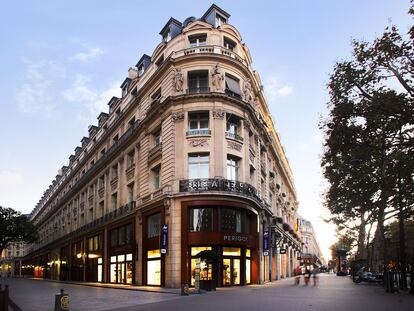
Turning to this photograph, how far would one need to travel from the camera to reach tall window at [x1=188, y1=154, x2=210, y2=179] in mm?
32781

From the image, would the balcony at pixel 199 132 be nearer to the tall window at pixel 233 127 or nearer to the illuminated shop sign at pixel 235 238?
the tall window at pixel 233 127

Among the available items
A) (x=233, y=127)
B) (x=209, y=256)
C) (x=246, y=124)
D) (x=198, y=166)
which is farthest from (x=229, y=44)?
(x=209, y=256)

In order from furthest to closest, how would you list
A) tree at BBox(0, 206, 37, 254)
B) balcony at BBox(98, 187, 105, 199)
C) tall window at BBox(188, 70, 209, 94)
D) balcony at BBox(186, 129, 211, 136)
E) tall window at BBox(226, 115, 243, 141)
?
1. tree at BBox(0, 206, 37, 254)
2. balcony at BBox(98, 187, 105, 199)
3. tall window at BBox(188, 70, 209, 94)
4. tall window at BBox(226, 115, 243, 141)
5. balcony at BBox(186, 129, 211, 136)

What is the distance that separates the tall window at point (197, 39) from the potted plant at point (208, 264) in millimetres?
16767

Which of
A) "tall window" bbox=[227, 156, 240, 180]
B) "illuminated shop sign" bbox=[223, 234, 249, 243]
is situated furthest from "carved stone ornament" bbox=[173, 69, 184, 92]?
"illuminated shop sign" bbox=[223, 234, 249, 243]

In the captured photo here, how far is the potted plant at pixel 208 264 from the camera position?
27.1m

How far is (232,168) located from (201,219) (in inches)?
193

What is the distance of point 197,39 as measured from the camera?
3625 centimetres

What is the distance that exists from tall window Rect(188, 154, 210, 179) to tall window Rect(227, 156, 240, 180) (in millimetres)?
1824

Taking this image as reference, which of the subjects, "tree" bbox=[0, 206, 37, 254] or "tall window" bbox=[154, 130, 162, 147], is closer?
"tall window" bbox=[154, 130, 162, 147]

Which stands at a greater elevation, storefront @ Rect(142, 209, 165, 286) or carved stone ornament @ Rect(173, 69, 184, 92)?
carved stone ornament @ Rect(173, 69, 184, 92)

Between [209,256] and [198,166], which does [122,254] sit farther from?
[209,256]

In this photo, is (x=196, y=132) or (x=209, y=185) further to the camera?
(x=196, y=132)

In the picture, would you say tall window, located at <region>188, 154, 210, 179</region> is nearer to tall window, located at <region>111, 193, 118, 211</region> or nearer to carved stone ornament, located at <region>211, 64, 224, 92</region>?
carved stone ornament, located at <region>211, 64, 224, 92</region>
